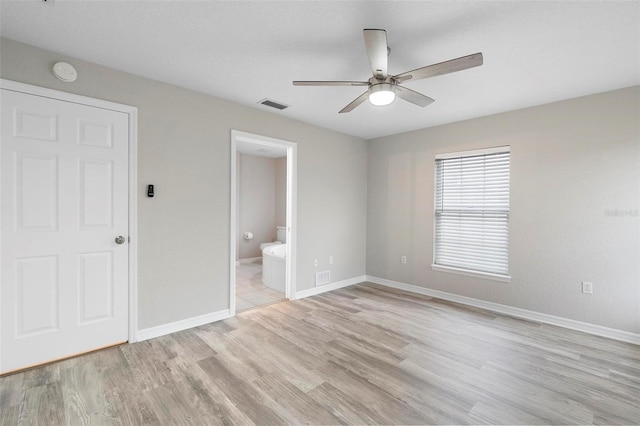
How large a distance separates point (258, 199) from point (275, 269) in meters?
2.88

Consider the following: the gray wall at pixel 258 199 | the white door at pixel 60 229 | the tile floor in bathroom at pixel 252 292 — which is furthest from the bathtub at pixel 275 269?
the white door at pixel 60 229

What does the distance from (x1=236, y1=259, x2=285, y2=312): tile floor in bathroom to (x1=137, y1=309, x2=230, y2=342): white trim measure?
1.12 feet

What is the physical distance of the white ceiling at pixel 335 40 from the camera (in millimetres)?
1844

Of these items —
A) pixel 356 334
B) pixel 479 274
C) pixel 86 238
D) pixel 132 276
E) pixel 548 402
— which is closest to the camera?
pixel 548 402

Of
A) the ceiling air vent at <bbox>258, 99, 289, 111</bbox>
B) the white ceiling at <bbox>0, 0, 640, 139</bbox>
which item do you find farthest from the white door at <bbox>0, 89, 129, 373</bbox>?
the ceiling air vent at <bbox>258, 99, 289, 111</bbox>

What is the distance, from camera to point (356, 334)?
3018 mm

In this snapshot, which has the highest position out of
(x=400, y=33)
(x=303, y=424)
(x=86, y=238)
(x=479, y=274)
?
(x=400, y=33)

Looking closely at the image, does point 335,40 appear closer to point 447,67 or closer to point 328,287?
point 447,67

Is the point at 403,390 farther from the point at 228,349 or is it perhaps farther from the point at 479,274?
the point at 479,274

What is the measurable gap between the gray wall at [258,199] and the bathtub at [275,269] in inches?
80.6

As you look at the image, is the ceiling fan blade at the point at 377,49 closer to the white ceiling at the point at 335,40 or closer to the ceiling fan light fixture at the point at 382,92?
the ceiling fan light fixture at the point at 382,92

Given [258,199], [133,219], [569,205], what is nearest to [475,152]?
[569,205]

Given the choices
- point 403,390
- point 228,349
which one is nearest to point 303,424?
point 403,390

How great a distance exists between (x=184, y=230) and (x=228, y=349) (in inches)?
51.4
